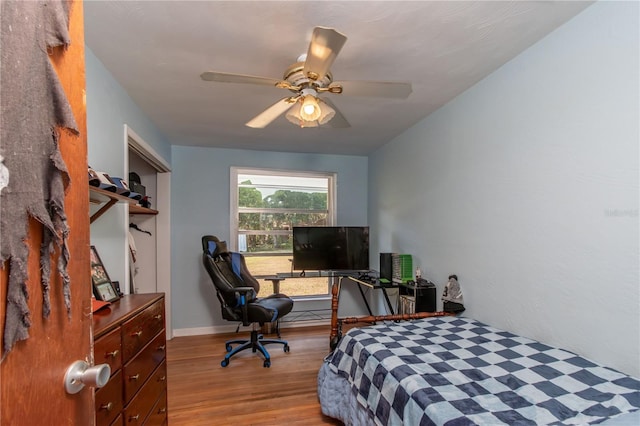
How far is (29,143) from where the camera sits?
511mm

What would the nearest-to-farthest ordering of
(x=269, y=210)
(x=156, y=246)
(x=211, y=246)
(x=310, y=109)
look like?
1. (x=310, y=109)
2. (x=211, y=246)
3. (x=156, y=246)
4. (x=269, y=210)

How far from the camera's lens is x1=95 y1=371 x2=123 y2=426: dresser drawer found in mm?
1117

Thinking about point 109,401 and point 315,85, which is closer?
point 109,401

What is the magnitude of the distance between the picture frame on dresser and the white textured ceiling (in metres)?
1.21

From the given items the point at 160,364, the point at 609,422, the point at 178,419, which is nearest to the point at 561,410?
the point at 609,422

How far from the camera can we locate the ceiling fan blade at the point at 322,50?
4.20ft

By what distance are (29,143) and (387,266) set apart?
3.16 metres

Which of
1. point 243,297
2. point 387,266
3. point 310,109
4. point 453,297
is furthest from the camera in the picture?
point 387,266

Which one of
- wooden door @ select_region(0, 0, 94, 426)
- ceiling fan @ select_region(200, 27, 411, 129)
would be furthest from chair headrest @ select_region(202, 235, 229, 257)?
wooden door @ select_region(0, 0, 94, 426)

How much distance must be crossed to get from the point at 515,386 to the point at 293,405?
1.56 metres

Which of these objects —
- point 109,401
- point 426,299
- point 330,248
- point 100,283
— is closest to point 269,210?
point 330,248

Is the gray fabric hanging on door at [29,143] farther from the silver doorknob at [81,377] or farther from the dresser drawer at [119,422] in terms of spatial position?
the dresser drawer at [119,422]

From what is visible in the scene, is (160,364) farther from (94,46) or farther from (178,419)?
(94,46)

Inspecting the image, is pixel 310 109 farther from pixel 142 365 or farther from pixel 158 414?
pixel 158 414
